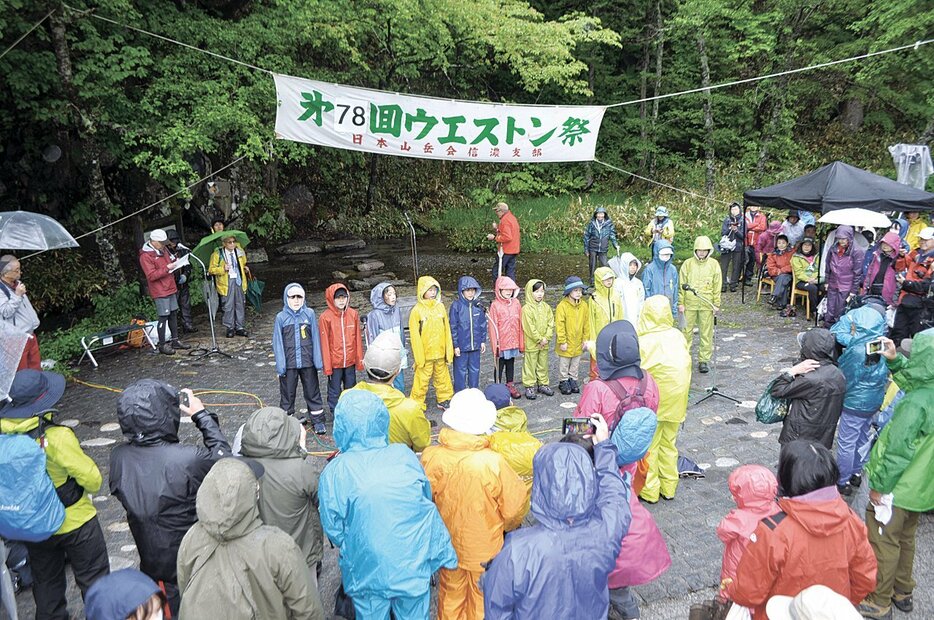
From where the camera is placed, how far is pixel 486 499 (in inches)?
135

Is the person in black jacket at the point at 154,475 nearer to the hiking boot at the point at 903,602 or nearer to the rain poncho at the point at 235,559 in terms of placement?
the rain poncho at the point at 235,559

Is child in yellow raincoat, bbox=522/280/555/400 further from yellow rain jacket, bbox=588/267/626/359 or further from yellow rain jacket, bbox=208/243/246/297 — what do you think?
yellow rain jacket, bbox=208/243/246/297

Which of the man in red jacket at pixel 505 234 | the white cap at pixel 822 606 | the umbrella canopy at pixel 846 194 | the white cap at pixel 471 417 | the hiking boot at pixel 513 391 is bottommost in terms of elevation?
the hiking boot at pixel 513 391

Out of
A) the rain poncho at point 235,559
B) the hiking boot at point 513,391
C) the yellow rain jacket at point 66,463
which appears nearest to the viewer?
the rain poncho at point 235,559

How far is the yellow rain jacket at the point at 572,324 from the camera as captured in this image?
25.8 ft

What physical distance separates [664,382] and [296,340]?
4.01m

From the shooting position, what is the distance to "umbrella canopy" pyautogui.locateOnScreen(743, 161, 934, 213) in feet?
30.9

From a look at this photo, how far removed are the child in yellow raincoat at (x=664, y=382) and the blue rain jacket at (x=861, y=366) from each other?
4.22 ft

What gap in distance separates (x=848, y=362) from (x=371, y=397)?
4.08m

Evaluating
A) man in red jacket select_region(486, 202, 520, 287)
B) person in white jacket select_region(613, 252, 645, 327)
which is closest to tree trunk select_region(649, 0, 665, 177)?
man in red jacket select_region(486, 202, 520, 287)

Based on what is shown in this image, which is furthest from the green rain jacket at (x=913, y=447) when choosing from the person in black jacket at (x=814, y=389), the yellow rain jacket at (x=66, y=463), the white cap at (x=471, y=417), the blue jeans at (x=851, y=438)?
the yellow rain jacket at (x=66, y=463)

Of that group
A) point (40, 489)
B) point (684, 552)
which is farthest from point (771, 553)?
point (40, 489)

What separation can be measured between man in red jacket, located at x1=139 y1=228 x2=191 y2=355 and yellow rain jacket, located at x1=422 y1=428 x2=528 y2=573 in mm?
7495

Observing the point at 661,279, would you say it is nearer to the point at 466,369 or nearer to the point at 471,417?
the point at 466,369
